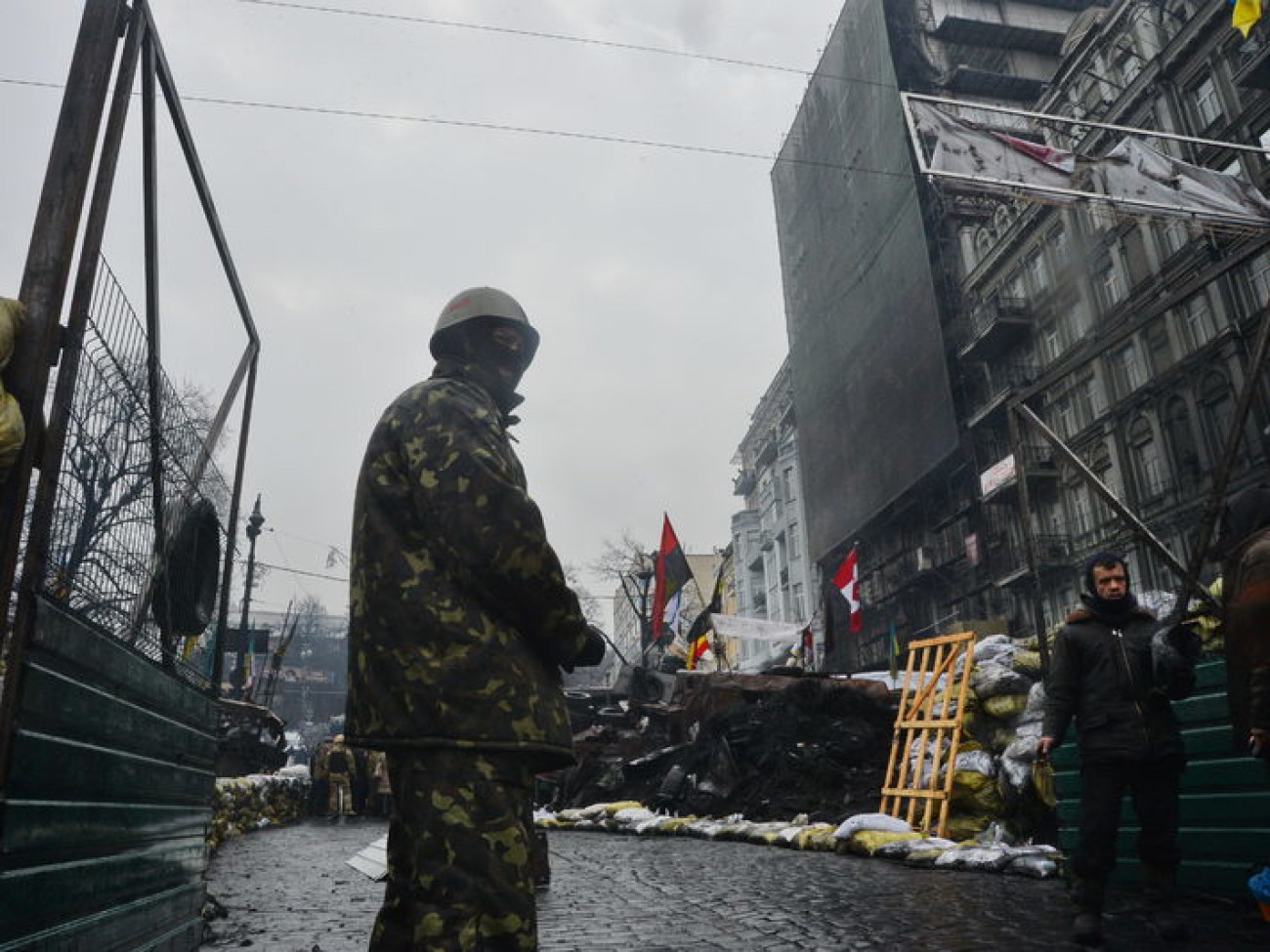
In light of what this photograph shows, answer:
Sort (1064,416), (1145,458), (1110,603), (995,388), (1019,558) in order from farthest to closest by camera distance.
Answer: (995,388) < (1019,558) < (1064,416) < (1145,458) < (1110,603)

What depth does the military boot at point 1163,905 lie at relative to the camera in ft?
12.5

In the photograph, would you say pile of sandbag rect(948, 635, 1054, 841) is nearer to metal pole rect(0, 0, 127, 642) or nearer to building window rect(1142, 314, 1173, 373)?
metal pole rect(0, 0, 127, 642)

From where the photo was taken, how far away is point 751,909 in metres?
5.16

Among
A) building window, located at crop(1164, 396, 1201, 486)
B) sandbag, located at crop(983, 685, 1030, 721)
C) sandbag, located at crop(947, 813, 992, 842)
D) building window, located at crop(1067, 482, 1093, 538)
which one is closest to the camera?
sandbag, located at crop(947, 813, 992, 842)

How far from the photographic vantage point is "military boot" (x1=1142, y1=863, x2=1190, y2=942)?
3.80 m

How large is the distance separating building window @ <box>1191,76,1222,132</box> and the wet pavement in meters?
24.2

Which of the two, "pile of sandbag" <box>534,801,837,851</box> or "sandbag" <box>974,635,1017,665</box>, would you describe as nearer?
"pile of sandbag" <box>534,801,837,851</box>

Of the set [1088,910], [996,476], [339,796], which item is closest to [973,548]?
[996,476]

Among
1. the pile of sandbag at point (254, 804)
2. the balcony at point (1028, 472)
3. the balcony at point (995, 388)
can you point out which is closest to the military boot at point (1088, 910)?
the pile of sandbag at point (254, 804)

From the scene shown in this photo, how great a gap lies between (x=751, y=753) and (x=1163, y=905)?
333 inches

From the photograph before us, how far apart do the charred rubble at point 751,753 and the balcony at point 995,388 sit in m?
19.3

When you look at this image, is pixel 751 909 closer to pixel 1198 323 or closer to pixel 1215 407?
pixel 1215 407

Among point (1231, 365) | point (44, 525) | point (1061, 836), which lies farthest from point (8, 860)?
point (1231, 365)

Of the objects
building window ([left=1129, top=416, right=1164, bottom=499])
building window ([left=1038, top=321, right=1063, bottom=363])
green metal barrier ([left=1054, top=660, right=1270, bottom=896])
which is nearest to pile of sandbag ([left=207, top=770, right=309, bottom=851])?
green metal barrier ([left=1054, top=660, right=1270, bottom=896])
